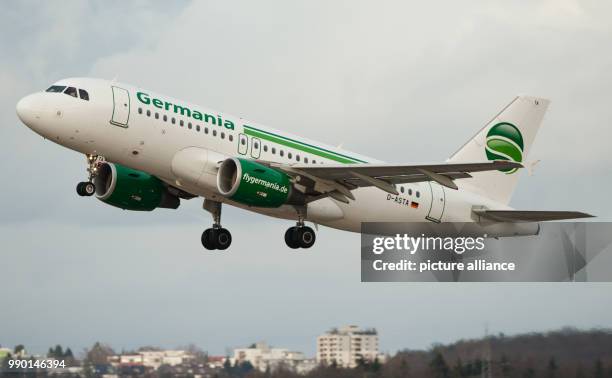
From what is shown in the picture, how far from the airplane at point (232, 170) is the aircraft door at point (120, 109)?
32mm

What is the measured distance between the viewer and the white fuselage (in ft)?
135

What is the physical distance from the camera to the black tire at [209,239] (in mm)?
47156

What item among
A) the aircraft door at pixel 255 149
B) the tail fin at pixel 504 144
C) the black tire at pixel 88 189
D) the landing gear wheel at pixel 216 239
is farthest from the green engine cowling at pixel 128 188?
the tail fin at pixel 504 144

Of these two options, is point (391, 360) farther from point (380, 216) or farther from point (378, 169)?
point (380, 216)

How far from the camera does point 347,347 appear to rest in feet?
122

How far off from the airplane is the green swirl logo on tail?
2.53 meters

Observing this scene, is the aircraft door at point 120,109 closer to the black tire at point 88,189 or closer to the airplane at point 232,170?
the airplane at point 232,170

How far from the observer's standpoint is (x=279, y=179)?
43.2 metres

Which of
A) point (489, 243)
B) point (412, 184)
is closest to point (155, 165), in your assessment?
point (412, 184)

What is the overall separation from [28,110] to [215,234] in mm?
9240

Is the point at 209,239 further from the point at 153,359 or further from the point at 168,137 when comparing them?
the point at 153,359

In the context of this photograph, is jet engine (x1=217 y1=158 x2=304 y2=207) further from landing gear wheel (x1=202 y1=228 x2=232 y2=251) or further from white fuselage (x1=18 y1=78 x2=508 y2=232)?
landing gear wheel (x1=202 y1=228 x2=232 y2=251)

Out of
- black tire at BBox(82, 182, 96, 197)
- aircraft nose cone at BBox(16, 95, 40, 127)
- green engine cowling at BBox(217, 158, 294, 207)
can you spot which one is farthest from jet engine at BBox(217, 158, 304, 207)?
aircraft nose cone at BBox(16, 95, 40, 127)

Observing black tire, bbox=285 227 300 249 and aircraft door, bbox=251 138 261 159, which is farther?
black tire, bbox=285 227 300 249
